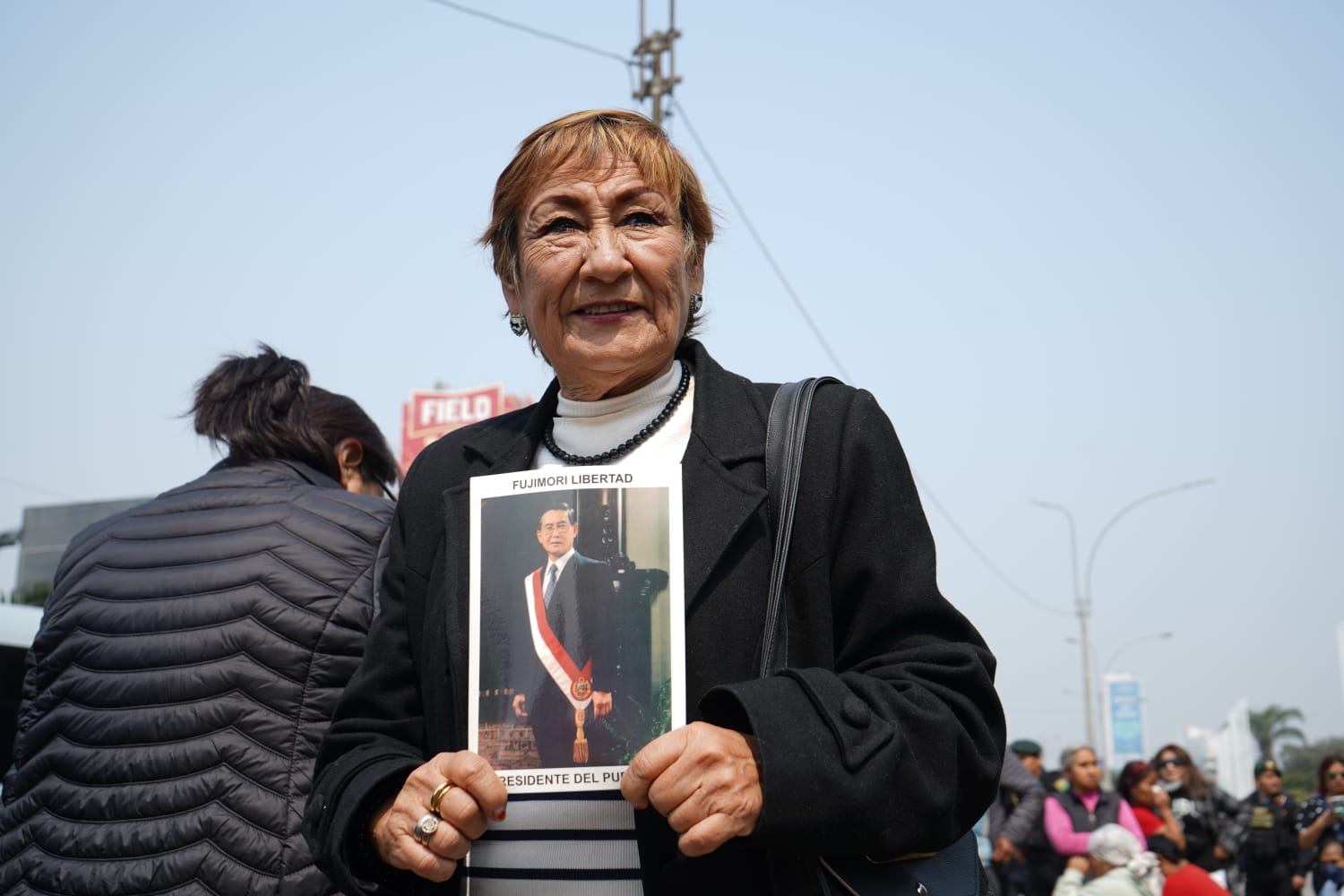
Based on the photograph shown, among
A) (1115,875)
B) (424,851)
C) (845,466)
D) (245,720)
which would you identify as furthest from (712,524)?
(1115,875)

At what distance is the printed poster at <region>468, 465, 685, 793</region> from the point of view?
1604 millimetres

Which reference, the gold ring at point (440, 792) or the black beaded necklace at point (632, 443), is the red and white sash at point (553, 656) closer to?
the gold ring at point (440, 792)

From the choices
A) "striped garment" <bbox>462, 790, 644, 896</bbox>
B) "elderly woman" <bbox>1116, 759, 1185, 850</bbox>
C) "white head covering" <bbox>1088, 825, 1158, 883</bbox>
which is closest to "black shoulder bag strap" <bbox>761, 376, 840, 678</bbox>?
"striped garment" <bbox>462, 790, 644, 896</bbox>

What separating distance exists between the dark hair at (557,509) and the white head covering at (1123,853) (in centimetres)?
770

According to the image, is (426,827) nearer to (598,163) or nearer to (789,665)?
(789,665)

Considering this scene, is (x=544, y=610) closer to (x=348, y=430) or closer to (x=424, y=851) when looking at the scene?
(x=424, y=851)

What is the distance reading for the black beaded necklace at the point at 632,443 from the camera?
205 cm

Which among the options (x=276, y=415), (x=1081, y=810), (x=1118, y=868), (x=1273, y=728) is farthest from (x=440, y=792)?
(x=1273, y=728)

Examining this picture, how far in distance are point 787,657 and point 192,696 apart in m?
1.44

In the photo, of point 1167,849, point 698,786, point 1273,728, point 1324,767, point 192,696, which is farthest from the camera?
point 1273,728

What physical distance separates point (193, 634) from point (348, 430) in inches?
30.3

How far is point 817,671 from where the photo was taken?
1.64 m

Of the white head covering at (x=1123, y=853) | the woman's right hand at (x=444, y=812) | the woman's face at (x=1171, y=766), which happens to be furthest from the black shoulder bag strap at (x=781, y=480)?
the woman's face at (x=1171, y=766)

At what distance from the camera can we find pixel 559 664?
1634 mm
